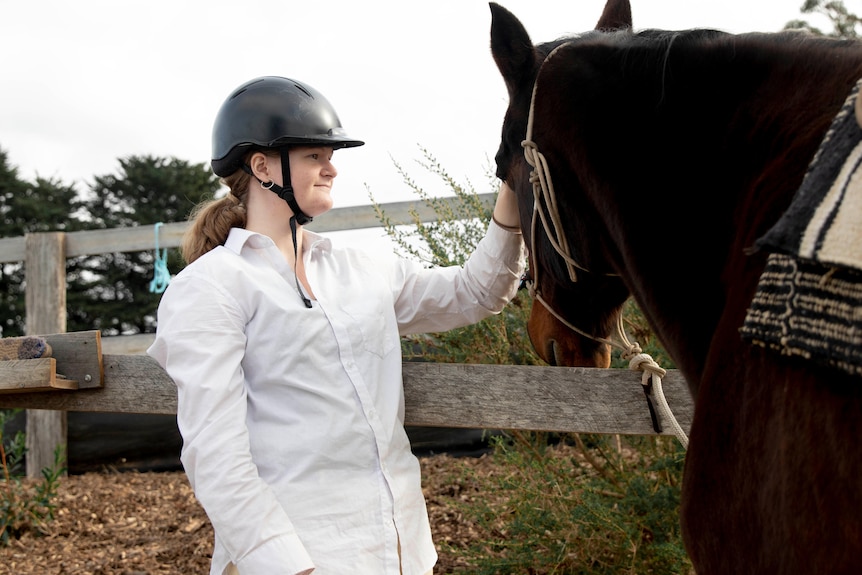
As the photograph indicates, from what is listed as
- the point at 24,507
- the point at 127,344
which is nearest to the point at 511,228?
the point at 24,507

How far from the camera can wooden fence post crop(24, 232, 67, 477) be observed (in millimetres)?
5191

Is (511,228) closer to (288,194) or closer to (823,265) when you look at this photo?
(288,194)

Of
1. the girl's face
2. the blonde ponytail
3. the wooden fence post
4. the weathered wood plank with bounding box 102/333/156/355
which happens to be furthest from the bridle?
the wooden fence post

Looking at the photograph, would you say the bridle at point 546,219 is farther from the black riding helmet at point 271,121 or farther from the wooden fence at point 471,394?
the black riding helmet at point 271,121

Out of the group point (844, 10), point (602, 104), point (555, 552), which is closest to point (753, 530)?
point (602, 104)

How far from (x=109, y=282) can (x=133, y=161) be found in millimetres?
2214

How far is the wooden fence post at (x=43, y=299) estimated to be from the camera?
519 cm

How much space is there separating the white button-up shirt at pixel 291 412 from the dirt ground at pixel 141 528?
5.16 feet

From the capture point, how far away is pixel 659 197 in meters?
1.43

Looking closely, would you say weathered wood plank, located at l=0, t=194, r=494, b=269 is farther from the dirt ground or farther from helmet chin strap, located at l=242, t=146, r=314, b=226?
helmet chin strap, located at l=242, t=146, r=314, b=226

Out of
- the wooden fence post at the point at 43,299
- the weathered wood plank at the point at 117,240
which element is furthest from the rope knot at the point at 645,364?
the wooden fence post at the point at 43,299

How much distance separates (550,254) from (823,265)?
0.82 m

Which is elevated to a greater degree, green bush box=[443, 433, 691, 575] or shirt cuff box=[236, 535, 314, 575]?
shirt cuff box=[236, 535, 314, 575]

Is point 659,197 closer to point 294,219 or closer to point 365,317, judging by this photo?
point 365,317
